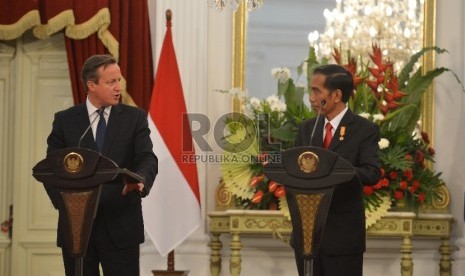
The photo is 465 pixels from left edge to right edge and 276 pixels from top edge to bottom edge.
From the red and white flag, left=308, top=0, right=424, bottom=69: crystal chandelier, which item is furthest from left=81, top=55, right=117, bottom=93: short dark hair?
left=308, top=0, right=424, bottom=69: crystal chandelier

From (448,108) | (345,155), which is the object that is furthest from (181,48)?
(345,155)

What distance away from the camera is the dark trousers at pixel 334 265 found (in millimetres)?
3721

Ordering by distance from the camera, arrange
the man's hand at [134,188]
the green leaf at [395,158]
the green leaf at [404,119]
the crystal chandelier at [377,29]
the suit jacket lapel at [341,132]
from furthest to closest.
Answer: the crystal chandelier at [377,29] → the green leaf at [404,119] → the green leaf at [395,158] → the suit jacket lapel at [341,132] → the man's hand at [134,188]

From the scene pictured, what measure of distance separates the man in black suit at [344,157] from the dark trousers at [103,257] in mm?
743

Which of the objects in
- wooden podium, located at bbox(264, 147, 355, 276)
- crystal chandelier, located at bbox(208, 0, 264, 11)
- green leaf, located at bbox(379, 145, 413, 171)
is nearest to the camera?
wooden podium, located at bbox(264, 147, 355, 276)

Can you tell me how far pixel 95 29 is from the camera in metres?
6.31

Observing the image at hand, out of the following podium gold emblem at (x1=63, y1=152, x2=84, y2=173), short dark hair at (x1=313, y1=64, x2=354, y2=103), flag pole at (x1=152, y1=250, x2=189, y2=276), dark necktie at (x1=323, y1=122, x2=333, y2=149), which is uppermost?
short dark hair at (x1=313, y1=64, x2=354, y2=103)

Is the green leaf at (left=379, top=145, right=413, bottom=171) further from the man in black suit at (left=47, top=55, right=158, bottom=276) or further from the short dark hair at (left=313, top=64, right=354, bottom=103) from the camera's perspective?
the man in black suit at (left=47, top=55, right=158, bottom=276)

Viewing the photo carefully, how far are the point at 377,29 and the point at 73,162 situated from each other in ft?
10.7


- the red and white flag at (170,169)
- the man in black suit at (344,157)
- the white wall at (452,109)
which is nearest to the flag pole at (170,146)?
the red and white flag at (170,169)

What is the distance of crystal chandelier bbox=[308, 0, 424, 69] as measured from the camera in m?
6.30

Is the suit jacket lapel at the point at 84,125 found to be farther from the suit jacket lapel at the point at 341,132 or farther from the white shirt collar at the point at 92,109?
the suit jacket lapel at the point at 341,132

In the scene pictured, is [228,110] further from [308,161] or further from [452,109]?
[308,161]

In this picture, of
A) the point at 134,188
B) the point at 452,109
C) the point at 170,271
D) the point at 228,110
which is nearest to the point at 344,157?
the point at 134,188
